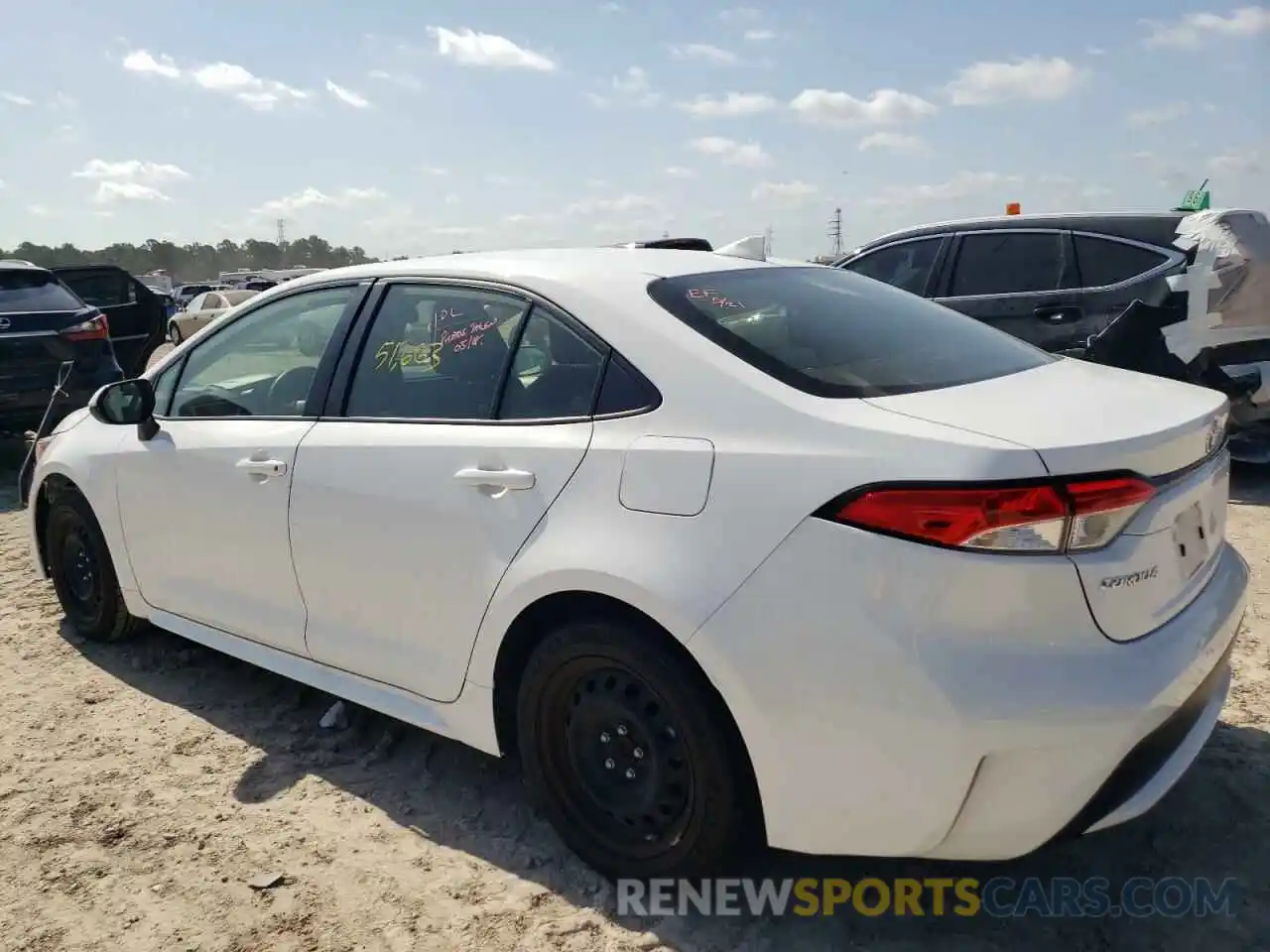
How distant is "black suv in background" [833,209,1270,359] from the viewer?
6.48 m

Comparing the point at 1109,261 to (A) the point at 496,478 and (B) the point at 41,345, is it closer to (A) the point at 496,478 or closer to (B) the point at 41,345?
(A) the point at 496,478

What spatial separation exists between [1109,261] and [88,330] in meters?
7.80

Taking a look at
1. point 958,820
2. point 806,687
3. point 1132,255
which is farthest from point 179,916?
point 1132,255

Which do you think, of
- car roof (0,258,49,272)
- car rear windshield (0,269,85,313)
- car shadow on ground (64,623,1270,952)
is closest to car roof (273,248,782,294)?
car shadow on ground (64,623,1270,952)

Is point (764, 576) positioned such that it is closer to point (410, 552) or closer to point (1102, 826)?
point (1102, 826)

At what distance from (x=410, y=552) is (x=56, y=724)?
1.85 meters

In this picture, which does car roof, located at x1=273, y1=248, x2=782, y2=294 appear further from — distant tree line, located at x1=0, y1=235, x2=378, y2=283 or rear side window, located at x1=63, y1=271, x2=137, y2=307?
distant tree line, located at x1=0, y1=235, x2=378, y2=283

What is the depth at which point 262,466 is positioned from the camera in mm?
3189

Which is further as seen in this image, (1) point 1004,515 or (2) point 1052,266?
(2) point 1052,266

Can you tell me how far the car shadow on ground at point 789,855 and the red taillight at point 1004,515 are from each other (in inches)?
38.2

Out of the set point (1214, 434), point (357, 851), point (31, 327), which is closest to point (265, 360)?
point (357, 851)

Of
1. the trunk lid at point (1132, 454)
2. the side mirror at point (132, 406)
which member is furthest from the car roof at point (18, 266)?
the trunk lid at point (1132, 454)

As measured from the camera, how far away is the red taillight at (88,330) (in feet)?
27.2

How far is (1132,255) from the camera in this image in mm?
6574
